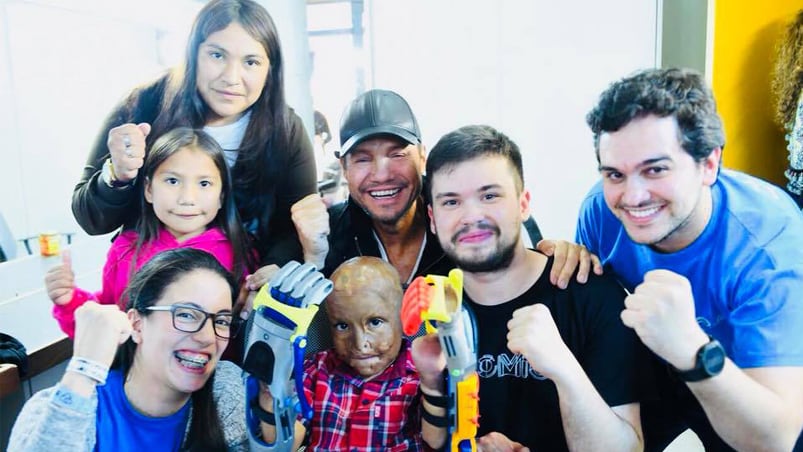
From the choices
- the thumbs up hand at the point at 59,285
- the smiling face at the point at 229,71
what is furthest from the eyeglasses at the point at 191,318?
the smiling face at the point at 229,71

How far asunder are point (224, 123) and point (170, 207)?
0.87 feet

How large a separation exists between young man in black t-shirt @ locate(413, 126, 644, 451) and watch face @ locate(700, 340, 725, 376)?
211 mm

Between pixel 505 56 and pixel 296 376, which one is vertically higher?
→ pixel 505 56

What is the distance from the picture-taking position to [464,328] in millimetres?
1284

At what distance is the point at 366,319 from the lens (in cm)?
152

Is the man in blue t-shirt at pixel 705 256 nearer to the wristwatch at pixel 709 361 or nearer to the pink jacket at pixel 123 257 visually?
the wristwatch at pixel 709 361

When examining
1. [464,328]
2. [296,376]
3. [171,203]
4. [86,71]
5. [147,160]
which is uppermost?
[86,71]

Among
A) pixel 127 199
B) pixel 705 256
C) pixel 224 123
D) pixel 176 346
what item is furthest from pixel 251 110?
pixel 705 256

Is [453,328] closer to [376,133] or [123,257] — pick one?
[376,133]

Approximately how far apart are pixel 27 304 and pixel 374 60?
3.75ft

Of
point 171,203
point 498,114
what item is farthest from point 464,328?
point 498,114

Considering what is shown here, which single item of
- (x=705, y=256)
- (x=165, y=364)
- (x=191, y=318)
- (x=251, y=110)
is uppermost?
(x=251, y=110)

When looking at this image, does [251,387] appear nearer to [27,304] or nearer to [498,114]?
[27,304]

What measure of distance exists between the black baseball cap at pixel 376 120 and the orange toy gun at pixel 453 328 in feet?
1.88
